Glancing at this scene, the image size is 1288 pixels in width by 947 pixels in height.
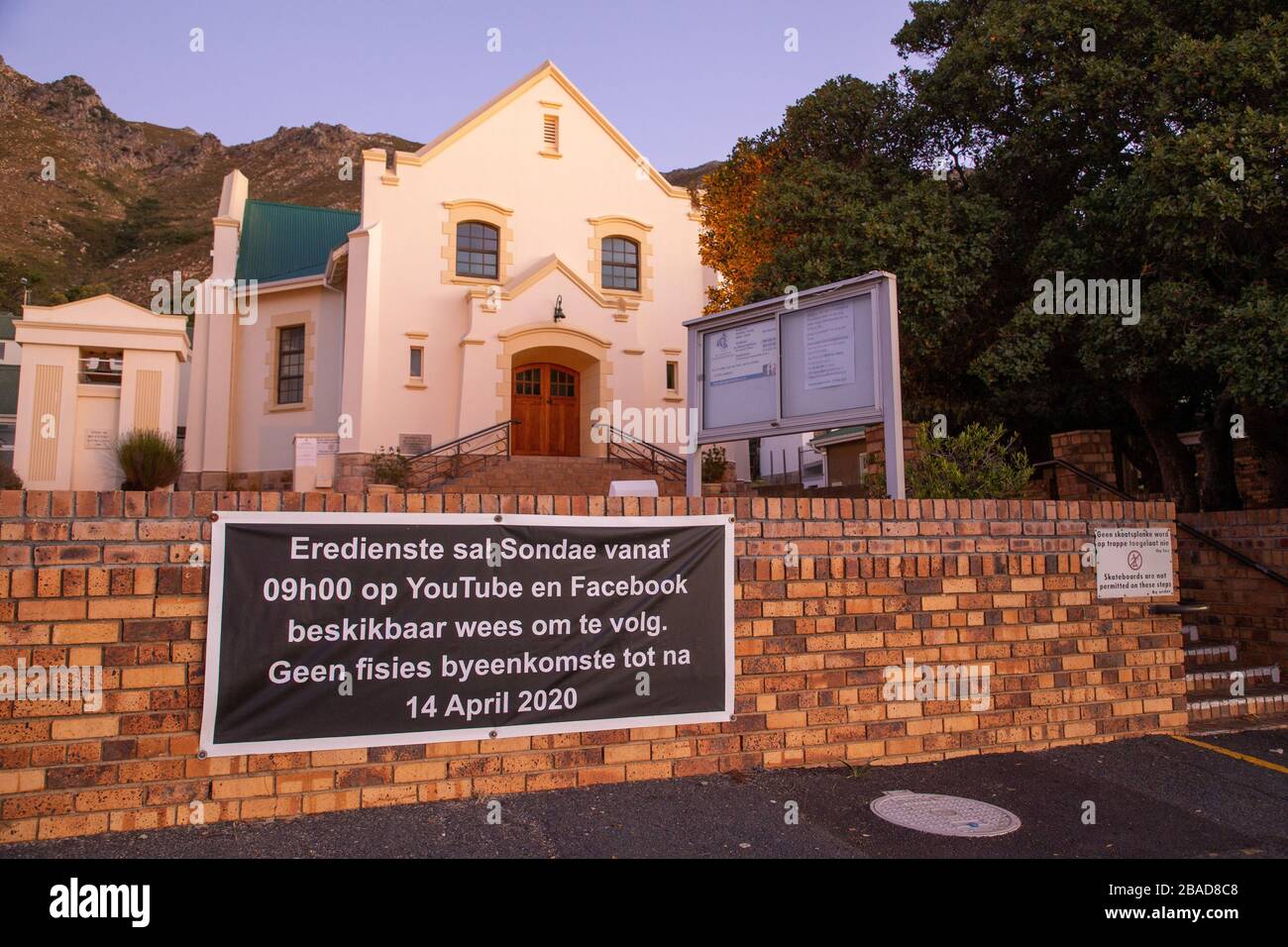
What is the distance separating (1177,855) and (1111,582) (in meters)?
2.57

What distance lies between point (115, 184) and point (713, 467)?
357ft

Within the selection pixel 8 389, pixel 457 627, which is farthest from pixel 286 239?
pixel 457 627

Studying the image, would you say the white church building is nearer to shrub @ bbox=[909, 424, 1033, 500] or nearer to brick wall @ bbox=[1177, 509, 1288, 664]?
brick wall @ bbox=[1177, 509, 1288, 664]

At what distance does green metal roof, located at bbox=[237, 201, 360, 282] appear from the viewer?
24266mm

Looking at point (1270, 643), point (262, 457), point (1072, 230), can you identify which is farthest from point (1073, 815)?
point (262, 457)

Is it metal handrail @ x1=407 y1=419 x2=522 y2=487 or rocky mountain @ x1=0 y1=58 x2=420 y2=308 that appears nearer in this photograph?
metal handrail @ x1=407 y1=419 x2=522 y2=487

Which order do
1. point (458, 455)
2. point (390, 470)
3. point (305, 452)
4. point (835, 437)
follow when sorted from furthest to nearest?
point (835, 437)
point (305, 452)
point (458, 455)
point (390, 470)

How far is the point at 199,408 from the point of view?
22.3 m

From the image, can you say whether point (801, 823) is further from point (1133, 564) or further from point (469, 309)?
point (469, 309)

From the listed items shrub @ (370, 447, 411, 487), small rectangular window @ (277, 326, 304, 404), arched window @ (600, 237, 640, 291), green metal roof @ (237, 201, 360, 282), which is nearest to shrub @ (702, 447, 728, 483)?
arched window @ (600, 237, 640, 291)

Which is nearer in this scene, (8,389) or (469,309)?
(469,309)

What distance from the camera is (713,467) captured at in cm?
1902

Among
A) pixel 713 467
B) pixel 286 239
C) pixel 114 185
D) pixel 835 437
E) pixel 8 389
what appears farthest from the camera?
pixel 114 185

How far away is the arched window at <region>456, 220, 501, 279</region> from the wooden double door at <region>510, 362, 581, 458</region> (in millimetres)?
2463
